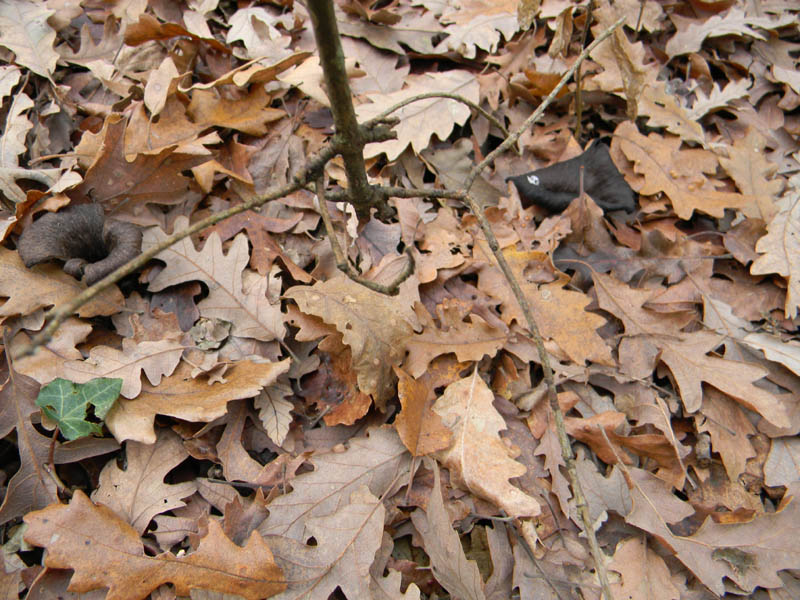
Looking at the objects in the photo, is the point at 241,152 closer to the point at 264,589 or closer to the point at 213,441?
the point at 213,441

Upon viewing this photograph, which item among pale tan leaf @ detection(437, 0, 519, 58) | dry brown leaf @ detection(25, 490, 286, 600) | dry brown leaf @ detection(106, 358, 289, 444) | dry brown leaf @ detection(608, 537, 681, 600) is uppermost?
pale tan leaf @ detection(437, 0, 519, 58)

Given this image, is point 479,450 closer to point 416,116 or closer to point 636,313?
point 636,313

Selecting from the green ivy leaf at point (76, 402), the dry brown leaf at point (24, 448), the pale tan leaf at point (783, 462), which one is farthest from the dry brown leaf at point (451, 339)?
the dry brown leaf at point (24, 448)

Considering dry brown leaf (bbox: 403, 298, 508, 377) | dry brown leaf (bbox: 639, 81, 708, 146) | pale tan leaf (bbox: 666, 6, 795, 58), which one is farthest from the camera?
pale tan leaf (bbox: 666, 6, 795, 58)

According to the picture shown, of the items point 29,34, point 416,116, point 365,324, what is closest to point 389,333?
point 365,324

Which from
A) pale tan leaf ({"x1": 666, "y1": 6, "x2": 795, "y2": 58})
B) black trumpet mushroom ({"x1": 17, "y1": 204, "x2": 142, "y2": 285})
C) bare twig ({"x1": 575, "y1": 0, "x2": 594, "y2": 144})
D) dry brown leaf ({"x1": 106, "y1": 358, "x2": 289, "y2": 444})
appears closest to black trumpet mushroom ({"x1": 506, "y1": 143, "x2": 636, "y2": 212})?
bare twig ({"x1": 575, "y1": 0, "x2": 594, "y2": 144})

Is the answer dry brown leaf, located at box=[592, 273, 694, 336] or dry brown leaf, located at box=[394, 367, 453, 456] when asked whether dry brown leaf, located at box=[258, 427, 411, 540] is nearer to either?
dry brown leaf, located at box=[394, 367, 453, 456]

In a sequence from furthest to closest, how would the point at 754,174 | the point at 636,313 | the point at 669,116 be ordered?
the point at 669,116 < the point at 754,174 < the point at 636,313
